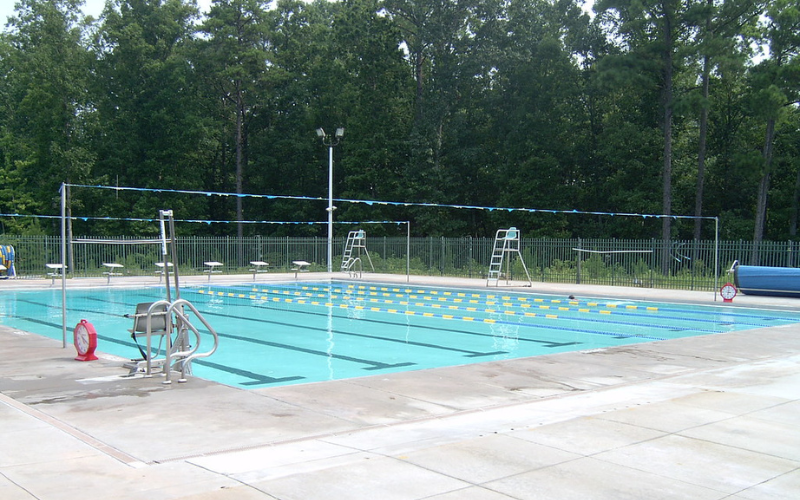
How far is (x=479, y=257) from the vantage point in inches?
1249

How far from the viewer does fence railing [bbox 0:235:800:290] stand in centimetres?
2542

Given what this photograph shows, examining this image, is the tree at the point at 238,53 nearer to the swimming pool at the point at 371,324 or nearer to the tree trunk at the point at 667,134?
the swimming pool at the point at 371,324

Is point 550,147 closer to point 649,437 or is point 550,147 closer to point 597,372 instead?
point 597,372

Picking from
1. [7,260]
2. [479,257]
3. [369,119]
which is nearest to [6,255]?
[7,260]

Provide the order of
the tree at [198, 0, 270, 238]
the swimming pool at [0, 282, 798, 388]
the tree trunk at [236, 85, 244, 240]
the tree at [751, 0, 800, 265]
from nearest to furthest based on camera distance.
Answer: the swimming pool at [0, 282, 798, 388]
the tree at [751, 0, 800, 265]
the tree at [198, 0, 270, 238]
the tree trunk at [236, 85, 244, 240]

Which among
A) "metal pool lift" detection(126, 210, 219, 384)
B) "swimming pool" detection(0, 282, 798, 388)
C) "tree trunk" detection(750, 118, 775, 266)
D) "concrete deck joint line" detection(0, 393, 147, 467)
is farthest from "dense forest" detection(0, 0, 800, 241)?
"concrete deck joint line" detection(0, 393, 147, 467)

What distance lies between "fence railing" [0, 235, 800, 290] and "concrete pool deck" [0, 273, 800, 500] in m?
16.8

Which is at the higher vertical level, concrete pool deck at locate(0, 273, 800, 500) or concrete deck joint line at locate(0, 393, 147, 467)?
concrete deck joint line at locate(0, 393, 147, 467)

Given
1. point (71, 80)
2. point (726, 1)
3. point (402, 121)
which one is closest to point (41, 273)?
point (71, 80)

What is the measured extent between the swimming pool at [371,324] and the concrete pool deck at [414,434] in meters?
1.92

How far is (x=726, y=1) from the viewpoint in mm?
33094

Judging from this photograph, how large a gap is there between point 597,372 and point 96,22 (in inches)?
1961

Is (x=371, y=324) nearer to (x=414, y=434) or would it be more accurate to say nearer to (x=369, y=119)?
(x=414, y=434)

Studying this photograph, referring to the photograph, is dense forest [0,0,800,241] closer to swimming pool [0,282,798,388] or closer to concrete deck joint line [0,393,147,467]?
swimming pool [0,282,798,388]
